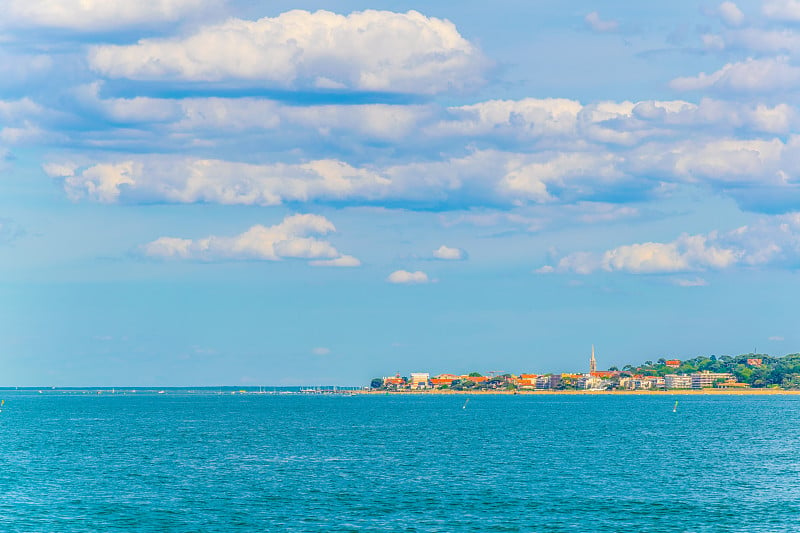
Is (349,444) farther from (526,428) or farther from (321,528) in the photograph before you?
(321,528)

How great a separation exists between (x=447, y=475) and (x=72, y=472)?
4170cm

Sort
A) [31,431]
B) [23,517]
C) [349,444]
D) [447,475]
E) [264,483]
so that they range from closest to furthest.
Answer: [23,517] → [264,483] → [447,475] → [349,444] → [31,431]

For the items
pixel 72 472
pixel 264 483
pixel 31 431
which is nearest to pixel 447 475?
pixel 264 483

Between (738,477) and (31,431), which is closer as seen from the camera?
(738,477)

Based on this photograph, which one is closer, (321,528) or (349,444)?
(321,528)

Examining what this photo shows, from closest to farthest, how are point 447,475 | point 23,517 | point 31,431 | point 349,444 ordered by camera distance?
1. point 23,517
2. point 447,475
3. point 349,444
4. point 31,431

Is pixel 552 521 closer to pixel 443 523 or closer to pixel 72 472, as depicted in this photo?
pixel 443 523

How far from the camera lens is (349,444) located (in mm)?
153750

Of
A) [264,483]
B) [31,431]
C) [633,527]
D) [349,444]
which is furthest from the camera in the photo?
[31,431]

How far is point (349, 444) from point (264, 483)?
52779 mm

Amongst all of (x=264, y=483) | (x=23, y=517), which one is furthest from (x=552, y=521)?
(x=23, y=517)

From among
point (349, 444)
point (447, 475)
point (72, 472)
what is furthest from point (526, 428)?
point (72, 472)

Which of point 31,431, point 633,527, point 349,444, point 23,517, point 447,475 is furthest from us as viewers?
point 31,431

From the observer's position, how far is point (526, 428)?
19975cm
